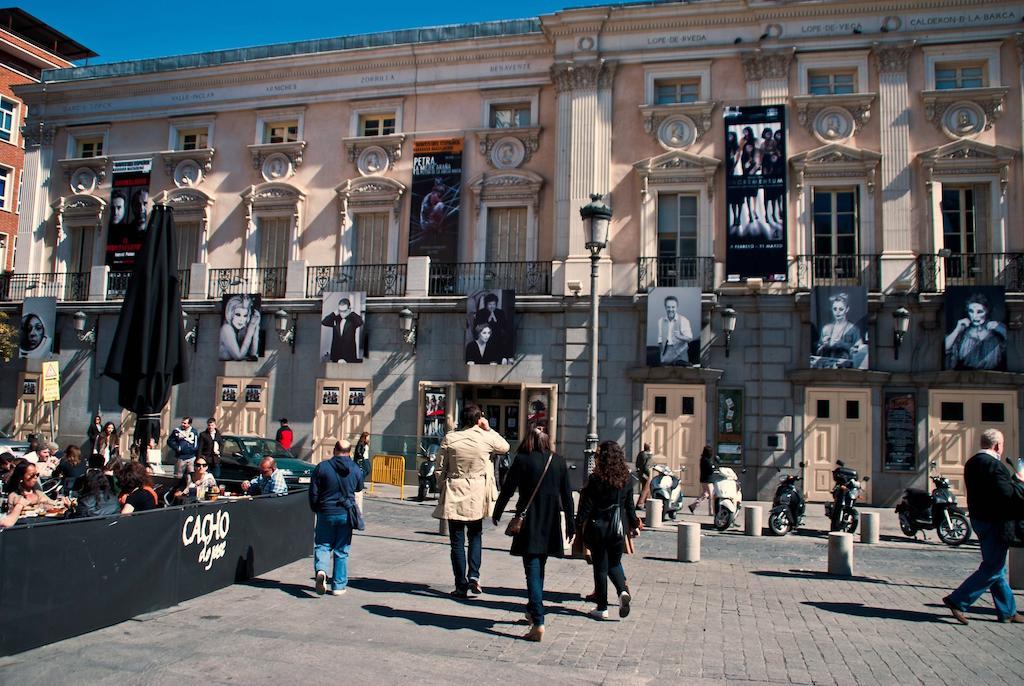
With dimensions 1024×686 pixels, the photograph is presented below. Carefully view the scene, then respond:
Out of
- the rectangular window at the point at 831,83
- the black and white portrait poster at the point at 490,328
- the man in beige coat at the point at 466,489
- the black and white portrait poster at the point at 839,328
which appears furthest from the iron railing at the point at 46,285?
the rectangular window at the point at 831,83

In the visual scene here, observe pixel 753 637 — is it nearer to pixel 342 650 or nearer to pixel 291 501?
pixel 342 650

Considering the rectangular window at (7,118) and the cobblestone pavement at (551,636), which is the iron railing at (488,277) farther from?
the rectangular window at (7,118)

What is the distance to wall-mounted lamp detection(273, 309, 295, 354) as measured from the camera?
79.5 feet

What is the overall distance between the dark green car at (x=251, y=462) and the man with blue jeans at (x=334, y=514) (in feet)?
27.8

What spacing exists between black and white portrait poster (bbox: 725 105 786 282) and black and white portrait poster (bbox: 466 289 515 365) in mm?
5759

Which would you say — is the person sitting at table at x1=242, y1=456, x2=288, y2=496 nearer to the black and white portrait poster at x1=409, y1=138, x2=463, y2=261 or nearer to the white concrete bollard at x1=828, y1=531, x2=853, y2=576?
the white concrete bollard at x1=828, y1=531, x2=853, y2=576

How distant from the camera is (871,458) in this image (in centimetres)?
2012

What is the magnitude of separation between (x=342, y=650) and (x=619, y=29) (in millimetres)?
19619

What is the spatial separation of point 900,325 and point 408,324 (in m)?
12.4

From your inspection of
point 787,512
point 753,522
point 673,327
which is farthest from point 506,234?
point 787,512

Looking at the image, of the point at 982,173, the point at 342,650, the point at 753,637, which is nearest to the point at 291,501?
the point at 342,650

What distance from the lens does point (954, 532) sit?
1510 centimetres

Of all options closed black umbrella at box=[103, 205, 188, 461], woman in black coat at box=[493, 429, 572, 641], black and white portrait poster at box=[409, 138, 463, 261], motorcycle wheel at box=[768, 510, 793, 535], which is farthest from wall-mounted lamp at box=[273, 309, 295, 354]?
woman in black coat at box=[493, 429, 572, 641]

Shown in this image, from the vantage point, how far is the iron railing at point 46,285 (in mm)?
27516
